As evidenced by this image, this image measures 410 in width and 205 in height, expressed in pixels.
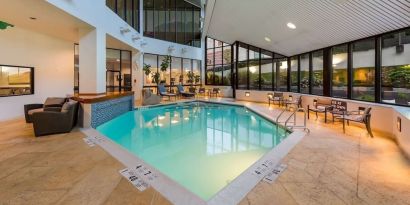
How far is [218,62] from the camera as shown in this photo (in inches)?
687

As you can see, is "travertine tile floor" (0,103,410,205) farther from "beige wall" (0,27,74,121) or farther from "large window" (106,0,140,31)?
"large window" (106,0,140,31)

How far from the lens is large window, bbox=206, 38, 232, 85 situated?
1652 cm

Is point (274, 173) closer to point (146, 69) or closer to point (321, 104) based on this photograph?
point (321, 104)

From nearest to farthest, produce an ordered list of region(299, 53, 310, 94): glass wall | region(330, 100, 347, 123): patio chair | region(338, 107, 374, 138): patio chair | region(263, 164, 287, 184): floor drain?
region(263, 164, 287, 184): floor drain < region(338, 107, 374, 138): patio chair < region(330, 100, 347, 123): patio chair < region(299, 53, 310, 94): glass wall

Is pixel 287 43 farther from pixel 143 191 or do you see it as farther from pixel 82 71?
pixel 143 191

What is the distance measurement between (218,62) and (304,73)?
7833mm

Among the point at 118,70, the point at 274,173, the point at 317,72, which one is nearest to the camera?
the point at 274,173

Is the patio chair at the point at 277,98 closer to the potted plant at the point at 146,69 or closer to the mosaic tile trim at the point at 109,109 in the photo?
the mosaic tile trim at the point at 109,109

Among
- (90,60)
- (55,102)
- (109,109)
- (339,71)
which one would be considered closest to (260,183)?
(109,109)

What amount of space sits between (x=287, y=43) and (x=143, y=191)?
9192mm

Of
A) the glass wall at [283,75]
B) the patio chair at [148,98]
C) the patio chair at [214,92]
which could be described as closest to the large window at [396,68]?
the glass wall at [283,75]

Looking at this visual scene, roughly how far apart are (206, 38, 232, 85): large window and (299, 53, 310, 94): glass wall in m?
6.08

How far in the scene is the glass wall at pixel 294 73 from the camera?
11.3 m

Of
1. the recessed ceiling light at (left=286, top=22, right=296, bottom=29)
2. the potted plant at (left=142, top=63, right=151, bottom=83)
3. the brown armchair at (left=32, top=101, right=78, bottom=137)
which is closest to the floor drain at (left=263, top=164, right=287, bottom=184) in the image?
the brown armchair at (left=32, top=101, right=78, bottom=137)
